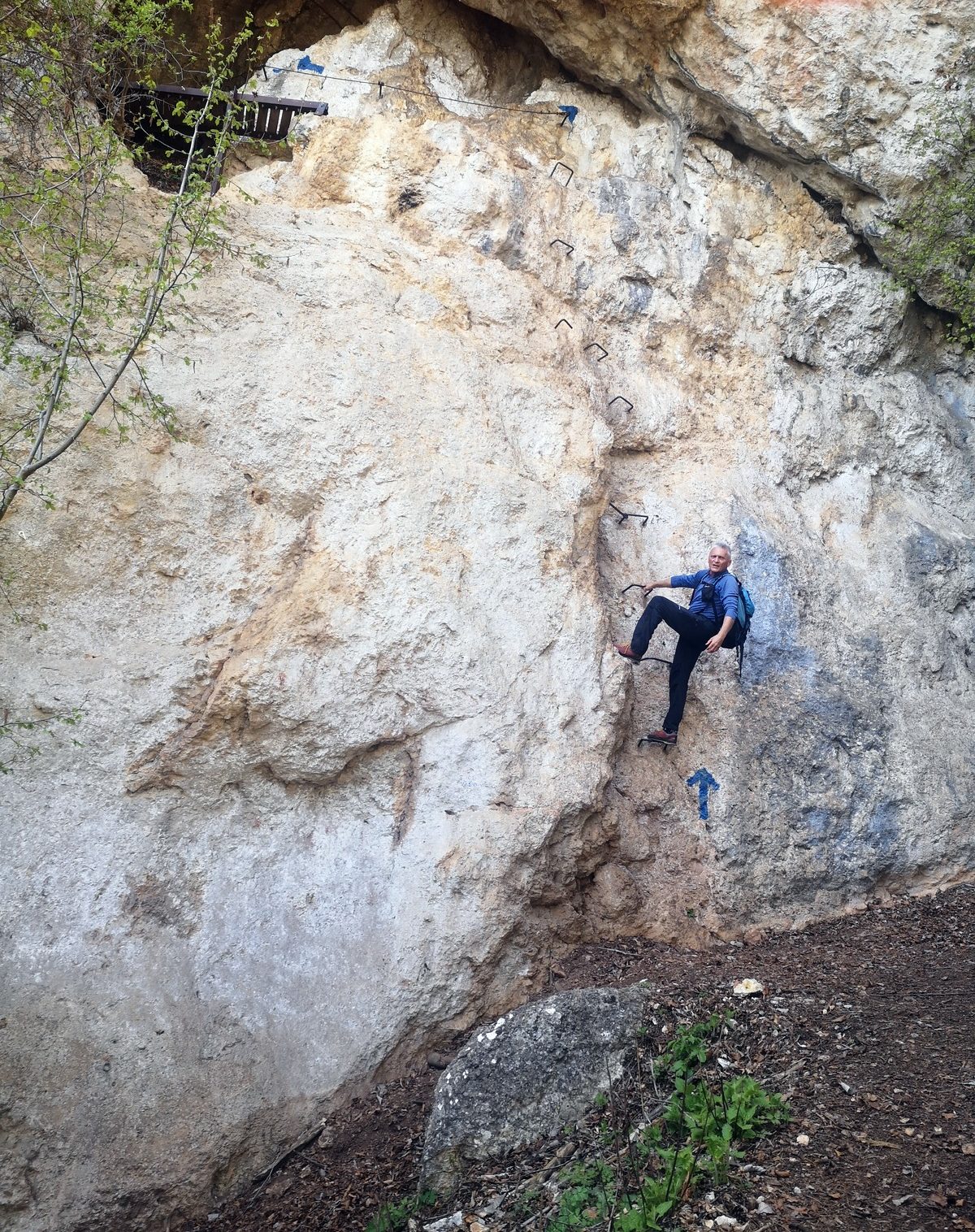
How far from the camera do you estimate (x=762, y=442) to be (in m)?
8.55

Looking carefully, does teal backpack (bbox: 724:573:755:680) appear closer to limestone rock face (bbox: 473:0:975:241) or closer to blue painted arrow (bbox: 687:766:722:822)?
blue painted arrow (bbox: 687:766:722:822)

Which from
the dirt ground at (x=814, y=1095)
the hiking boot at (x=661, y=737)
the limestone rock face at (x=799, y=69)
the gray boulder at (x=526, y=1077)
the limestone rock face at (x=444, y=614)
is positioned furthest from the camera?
the limestone rock face at (x=799, y=69)

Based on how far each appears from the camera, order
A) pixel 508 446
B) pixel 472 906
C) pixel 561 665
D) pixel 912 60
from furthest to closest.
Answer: pixel 912 60 → pixel 508 446 → pixel 561 665 → pixel 472 906

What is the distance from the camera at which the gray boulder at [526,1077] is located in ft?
16.8

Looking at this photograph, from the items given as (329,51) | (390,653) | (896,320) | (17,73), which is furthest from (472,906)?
(329,51)

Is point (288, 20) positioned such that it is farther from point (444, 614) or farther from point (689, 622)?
point (689, 622)

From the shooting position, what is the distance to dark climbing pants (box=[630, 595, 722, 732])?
684cm

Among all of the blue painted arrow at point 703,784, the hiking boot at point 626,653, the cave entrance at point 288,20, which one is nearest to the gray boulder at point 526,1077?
the blue painted arrow at point 703,784

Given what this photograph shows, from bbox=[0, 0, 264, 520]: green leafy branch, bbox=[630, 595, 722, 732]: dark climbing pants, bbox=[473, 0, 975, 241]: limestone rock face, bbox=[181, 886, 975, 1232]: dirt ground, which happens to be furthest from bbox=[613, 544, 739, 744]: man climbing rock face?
bbox=[473, 0, 975, 241]: limestone rock face

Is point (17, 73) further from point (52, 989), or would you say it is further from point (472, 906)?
point (472, 906)

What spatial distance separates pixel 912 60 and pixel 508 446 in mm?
4891

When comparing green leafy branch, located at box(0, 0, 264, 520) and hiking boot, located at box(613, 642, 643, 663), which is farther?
hiking boot, located at box(613, 642, 643, 663)

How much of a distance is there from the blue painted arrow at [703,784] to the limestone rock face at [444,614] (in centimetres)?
3

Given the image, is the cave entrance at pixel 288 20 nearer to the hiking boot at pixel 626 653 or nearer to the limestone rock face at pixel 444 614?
the limestone rock face at pixel 444 614
